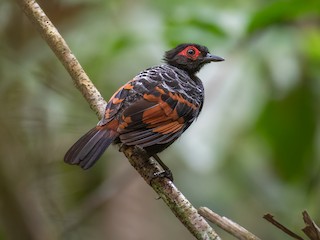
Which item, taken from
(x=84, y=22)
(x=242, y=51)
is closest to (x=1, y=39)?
(x=84, y=22)

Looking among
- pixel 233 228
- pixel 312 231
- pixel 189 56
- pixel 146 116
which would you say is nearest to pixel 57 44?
pixel 146 116

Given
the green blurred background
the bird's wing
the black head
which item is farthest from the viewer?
the black head

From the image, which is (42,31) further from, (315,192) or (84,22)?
(315,192)

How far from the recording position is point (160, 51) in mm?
5105

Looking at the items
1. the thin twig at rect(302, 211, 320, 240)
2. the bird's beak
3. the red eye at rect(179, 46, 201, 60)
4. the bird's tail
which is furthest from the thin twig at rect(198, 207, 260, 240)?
the red eye at rect(179, 46, 201, 60)

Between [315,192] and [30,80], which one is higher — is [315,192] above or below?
below

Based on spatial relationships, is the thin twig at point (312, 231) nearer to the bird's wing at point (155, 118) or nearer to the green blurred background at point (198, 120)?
the bird's wing at point (155, 118)

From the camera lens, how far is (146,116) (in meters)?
3.82

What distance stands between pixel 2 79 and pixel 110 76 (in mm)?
925

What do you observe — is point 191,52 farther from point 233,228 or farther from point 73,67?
point 233,228

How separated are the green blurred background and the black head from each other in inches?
3.0

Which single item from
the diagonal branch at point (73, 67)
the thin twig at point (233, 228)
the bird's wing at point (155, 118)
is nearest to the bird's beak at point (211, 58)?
the bird's wing at point (155, 118)

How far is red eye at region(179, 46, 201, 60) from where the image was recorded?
16.0 ft

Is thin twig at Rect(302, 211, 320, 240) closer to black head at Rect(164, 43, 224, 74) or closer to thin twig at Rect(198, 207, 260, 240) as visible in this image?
thin twig at Rect(198, 207, 260, 240)
